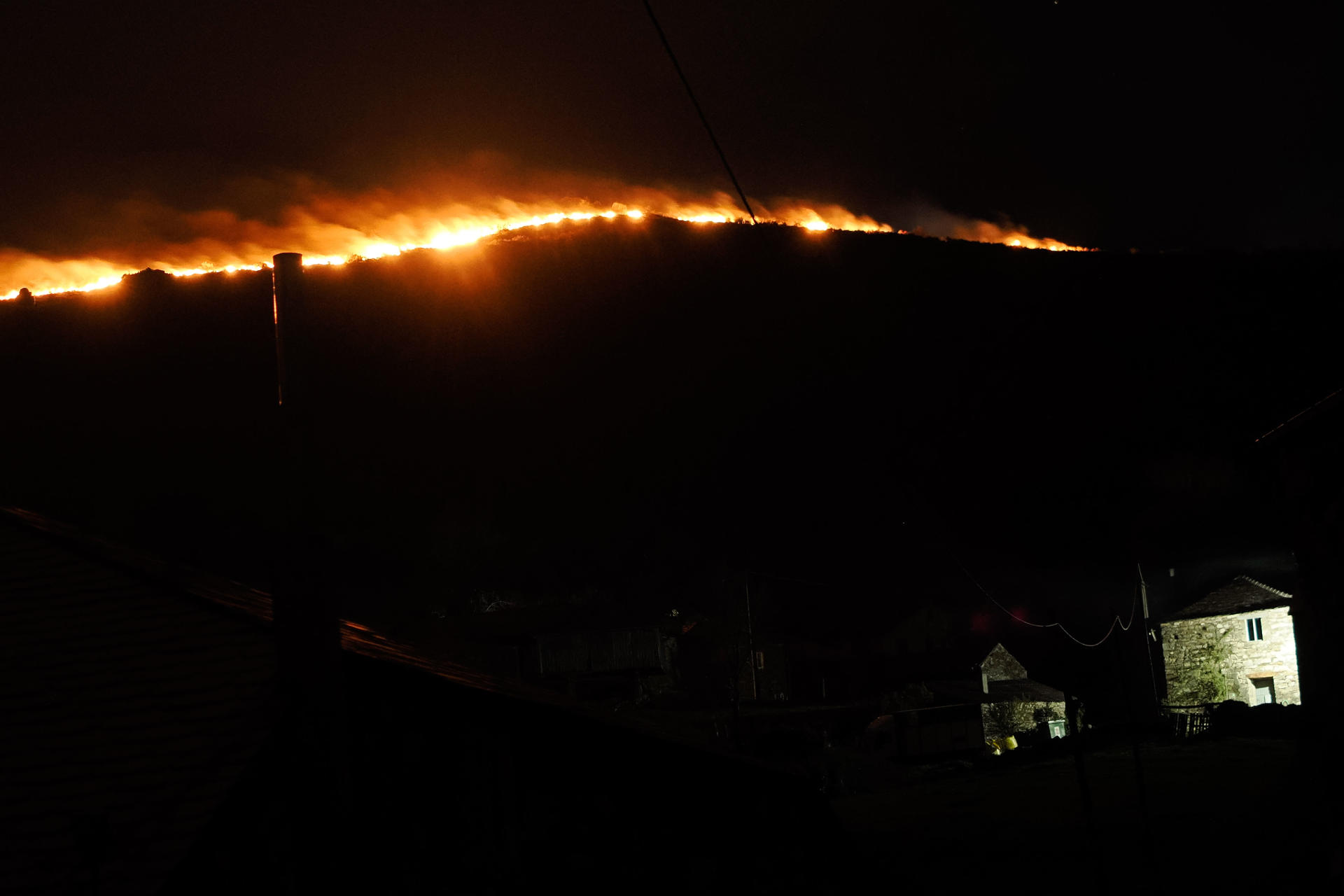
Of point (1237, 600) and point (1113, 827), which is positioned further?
point (1237, 600)

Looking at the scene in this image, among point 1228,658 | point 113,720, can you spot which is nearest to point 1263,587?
point 1228,658

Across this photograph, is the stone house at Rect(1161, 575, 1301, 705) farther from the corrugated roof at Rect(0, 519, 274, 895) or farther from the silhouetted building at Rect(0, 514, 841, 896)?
the corrugated roof at Rect(0, 519, 274, 895)

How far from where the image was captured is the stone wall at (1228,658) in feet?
184

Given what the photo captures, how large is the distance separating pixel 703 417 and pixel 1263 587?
3063 inches

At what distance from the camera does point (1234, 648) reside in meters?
59.0

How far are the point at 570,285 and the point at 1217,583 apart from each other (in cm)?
14141

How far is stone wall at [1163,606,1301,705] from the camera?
5597 centimetres

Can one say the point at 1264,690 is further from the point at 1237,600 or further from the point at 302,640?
the point at 302,640

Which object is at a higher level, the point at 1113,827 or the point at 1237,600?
the point at 1237,600

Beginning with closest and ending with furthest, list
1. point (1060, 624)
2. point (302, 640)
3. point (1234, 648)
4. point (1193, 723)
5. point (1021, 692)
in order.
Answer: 1. point (302, 640)
2. point (1193, 723)
3. point (1234, 648)
4. point (1021, 692)
5. point (1060, 624)

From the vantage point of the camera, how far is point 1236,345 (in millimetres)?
108062

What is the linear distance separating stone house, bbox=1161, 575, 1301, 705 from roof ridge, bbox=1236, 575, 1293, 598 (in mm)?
53

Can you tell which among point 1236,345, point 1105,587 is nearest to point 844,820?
point 1105,587

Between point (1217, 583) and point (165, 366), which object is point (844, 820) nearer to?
point (1217, 583)
